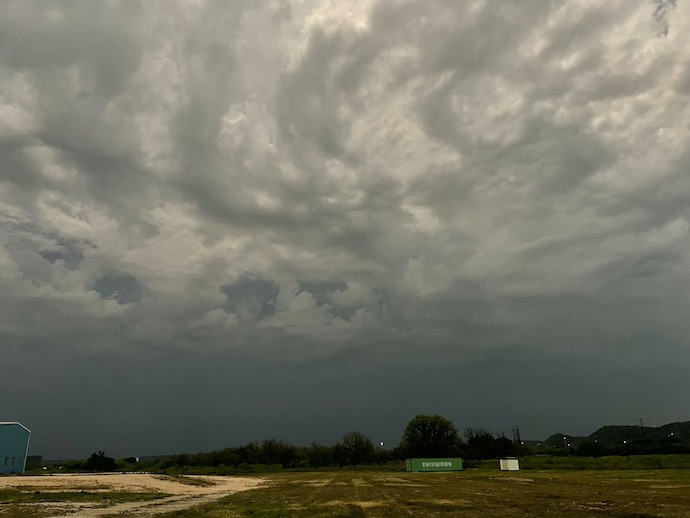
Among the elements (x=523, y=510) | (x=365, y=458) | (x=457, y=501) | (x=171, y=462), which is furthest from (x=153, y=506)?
(x=365, y=458)

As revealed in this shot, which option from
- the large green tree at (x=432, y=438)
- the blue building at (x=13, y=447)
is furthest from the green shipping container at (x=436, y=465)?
the blue building at (x=13, y=447)

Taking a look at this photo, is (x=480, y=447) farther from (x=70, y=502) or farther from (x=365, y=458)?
(x=70, y=502)

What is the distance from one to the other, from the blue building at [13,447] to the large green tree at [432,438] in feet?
350

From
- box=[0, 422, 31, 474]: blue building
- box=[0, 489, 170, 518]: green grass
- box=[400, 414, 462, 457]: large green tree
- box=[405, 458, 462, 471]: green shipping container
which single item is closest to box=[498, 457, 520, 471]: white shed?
box=[405, 458, 462, 471]: green shipping container

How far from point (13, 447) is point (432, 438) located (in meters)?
112

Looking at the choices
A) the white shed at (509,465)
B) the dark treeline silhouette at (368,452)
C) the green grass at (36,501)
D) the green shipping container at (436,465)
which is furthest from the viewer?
the dark treeline silhouette at (368,452)

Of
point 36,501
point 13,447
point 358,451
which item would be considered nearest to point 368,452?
point 358,451

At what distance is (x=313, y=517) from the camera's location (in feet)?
101

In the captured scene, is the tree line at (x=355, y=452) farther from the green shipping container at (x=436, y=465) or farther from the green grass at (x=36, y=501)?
the green grass at (x=36, y=501)

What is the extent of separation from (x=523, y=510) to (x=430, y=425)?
135m

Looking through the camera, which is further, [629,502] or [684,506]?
[629,502]

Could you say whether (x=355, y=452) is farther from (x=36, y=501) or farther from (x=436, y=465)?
(x=36, y=501)

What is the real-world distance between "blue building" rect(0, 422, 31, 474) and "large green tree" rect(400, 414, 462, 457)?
10653 centimetres

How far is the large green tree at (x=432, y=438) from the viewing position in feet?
523
